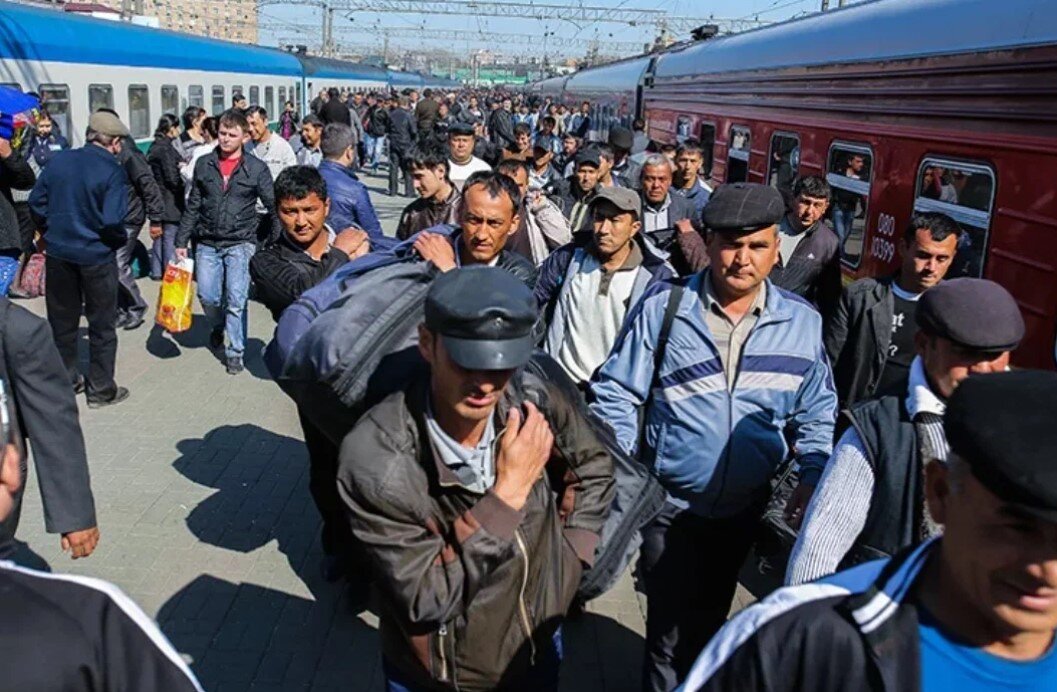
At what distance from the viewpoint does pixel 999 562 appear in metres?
1.25

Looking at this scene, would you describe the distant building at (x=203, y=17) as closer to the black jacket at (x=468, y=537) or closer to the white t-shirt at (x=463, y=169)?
the white t-shirt at (x=463, y=169)

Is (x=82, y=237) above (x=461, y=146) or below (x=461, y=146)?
below

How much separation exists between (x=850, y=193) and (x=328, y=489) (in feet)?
13.0

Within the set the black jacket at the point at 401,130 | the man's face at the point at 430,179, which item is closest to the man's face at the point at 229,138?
the man's face at the point at 430,179

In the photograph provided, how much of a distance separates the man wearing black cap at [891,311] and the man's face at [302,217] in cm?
253

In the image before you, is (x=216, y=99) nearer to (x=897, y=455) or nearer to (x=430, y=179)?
(x=430, y=179)

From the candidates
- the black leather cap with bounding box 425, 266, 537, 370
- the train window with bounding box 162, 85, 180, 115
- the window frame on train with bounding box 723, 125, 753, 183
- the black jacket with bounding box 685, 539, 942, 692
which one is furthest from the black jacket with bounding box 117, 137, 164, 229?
the train window with bounding box 162, 85, 180, 115

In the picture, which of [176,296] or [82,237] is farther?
[176,296]

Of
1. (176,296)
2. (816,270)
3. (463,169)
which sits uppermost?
(463,169)

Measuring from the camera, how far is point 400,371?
2.25m

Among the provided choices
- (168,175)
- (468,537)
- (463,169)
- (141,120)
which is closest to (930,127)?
(463,169)

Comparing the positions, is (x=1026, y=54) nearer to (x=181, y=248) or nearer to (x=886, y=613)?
(x=886, y=613)

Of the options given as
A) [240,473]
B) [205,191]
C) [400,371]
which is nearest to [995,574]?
[400,371]

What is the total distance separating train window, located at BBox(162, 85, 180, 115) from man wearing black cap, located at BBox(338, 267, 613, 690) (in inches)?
638
